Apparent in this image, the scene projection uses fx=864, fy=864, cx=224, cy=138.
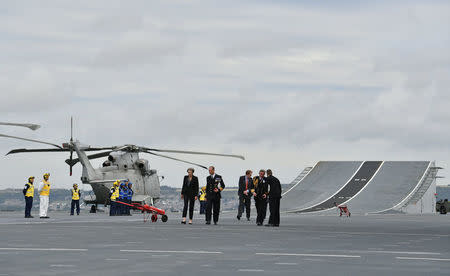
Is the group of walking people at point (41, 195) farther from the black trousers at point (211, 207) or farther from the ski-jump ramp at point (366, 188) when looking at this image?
the ski-jump ramp at point (366, 188)

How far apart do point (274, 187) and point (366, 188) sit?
53.9 m

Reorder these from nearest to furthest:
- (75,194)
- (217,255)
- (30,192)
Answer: (217,255) < (30,192) < (75,194)

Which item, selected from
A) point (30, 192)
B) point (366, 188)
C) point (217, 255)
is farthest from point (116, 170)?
point (366, 188)

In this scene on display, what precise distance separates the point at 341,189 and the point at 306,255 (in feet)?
220

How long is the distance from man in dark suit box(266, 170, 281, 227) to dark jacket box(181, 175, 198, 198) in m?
2.51

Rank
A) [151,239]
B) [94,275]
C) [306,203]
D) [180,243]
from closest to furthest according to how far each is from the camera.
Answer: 1. [94,275]
2. [180,243]
3. [151,239]
4. [306,203]

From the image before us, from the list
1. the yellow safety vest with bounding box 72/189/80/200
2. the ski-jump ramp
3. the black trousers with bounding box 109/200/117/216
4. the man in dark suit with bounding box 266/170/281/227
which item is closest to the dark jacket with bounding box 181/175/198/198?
the man in dark suit with bounding box 266/170/281/227

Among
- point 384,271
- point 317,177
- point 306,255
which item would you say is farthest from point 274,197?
point 317,177

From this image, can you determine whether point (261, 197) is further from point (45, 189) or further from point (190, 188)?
point (45, 189)

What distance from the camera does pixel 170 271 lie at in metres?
11.1

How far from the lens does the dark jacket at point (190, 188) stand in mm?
28312

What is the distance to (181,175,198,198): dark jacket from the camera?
28.3m

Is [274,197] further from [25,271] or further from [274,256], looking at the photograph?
[25,271]

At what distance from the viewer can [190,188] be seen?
93.0 feet
